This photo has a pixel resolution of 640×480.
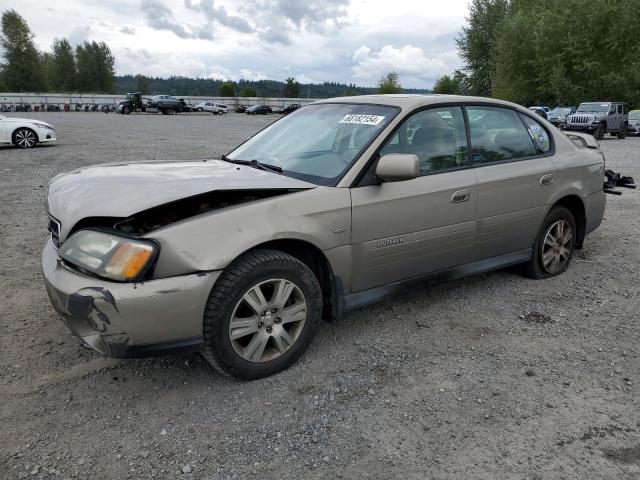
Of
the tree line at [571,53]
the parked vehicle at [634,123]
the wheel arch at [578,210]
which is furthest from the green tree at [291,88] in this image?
the wheel arch at [578,210]

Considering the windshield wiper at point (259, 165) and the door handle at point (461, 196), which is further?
the door handle at point (461, 196)

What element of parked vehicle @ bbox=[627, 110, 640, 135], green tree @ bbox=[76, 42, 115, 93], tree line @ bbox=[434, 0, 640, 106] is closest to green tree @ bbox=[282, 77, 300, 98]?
green tree @ bbox=[76, 42, 115, 93]

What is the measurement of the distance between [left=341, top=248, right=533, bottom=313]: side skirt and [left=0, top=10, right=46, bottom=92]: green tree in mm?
94013

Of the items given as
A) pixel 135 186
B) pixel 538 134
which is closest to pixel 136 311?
pixel 135 186

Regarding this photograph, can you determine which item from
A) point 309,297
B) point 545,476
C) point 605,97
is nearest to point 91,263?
point 309,297

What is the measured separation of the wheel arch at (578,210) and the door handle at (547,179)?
1.09 feet

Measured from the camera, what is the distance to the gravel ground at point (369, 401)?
7.42 ft

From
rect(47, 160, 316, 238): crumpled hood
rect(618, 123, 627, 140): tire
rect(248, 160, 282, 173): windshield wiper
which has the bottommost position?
rect(618, 123, 627, 140): tire

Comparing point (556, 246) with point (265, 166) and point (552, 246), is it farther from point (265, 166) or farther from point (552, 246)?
point (265, 166)

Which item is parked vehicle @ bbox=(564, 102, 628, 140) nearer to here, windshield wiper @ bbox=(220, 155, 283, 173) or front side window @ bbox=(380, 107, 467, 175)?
front side window @ bbox=(380, 107, 467, 175)

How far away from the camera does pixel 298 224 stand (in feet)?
9.46

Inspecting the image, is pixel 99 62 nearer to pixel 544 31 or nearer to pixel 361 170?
pixel 544 31

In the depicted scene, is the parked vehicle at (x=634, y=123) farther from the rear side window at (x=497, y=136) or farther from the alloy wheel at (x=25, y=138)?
the alloy wheel at (x=25, y=138)

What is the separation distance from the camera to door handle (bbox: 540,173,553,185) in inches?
163
